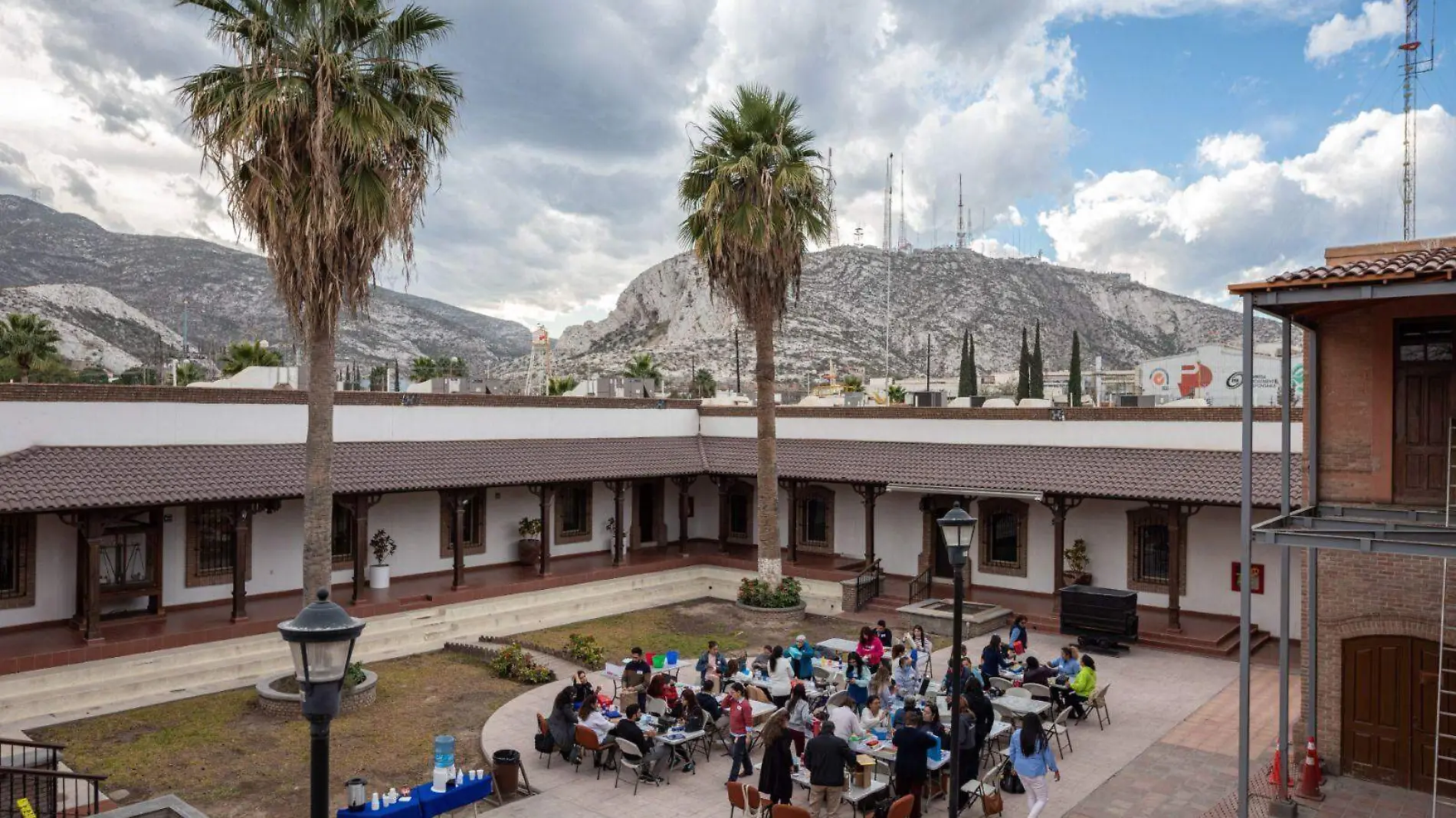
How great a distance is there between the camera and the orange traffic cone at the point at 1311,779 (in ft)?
38.4

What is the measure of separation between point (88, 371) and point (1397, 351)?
71.4m

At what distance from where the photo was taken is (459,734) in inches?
599

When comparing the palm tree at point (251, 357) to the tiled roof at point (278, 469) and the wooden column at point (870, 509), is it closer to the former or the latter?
the tiled roof at point (278, 469)

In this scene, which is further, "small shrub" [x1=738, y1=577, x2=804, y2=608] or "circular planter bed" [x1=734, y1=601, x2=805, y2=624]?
"small shrub" [x1=738, y1=577, x2=804, y2=608]

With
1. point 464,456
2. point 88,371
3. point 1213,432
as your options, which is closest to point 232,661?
point 464,456

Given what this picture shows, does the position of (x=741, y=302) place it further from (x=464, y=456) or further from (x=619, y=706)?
(x=619, y=706)

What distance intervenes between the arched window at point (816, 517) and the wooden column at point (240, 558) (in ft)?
53.4

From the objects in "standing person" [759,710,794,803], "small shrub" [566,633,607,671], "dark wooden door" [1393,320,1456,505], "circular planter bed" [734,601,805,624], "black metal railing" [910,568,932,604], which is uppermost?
"dark wooden door" [1393,320,1456,505]

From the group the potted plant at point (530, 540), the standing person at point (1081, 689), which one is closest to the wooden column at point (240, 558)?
the potted plant at point (530, 540)

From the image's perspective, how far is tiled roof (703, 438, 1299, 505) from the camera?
2098 cm

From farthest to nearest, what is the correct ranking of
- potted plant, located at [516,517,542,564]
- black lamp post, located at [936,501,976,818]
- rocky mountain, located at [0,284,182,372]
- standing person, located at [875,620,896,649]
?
rocky mountain, located at [0,284,182,372] → potted plant, located at [516,517,542,564] → standing person, located at [875,620,896,649] → black lamp post, located at [936,501,976,818]

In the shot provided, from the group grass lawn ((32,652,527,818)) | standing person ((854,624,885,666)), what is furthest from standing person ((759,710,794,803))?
standing person ((854,624,885,666))

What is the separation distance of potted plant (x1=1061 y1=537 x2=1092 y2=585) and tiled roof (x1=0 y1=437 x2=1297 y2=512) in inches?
83.3

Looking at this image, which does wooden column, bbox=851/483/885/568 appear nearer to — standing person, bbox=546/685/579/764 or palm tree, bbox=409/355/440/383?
standing person, bbox=546/685/579/764
